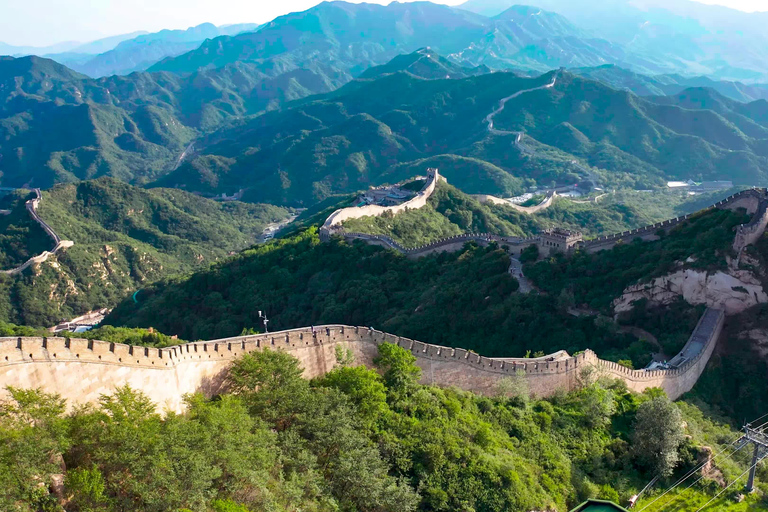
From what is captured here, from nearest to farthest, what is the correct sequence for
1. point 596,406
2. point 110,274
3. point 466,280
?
point 596,406, point 466,280, point 110,274

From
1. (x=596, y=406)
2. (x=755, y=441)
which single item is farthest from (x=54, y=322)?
(x=755, y=441)

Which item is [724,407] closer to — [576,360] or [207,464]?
[576,360]

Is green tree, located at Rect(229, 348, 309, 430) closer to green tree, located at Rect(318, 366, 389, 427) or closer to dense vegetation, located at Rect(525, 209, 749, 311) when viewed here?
green tree, located at Rect(318, 366, 389, 427)

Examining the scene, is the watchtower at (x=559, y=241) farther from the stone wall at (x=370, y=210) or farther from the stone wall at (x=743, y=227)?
the stone wall at (x=370, y=210)

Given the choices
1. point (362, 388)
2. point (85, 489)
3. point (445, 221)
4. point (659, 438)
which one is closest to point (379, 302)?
point (445, 221)

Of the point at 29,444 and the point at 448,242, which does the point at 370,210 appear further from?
the point at 29,444

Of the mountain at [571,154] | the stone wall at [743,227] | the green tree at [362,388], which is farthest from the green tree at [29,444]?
the mountain at [571,154]
